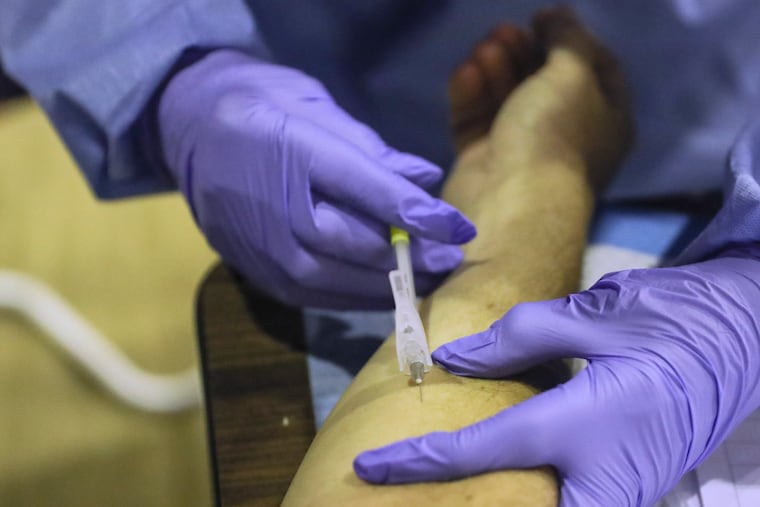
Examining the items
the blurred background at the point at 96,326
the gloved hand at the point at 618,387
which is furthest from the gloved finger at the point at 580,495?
the blurred background at the point at 96,326

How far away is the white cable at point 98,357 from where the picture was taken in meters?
1.65

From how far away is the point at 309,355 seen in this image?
86 cm

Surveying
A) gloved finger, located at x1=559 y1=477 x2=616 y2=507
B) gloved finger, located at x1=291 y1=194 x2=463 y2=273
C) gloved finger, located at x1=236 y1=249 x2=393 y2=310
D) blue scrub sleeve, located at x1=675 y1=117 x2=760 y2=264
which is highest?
blue scrub sleeve, located at x1=675 y1=117 x2=760 y2=264

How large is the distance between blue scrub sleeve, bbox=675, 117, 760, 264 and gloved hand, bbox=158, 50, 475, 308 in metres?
0.23

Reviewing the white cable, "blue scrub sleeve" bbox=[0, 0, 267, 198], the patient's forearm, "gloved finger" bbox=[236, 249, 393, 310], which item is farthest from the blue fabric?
the white cable

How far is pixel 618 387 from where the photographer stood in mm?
580

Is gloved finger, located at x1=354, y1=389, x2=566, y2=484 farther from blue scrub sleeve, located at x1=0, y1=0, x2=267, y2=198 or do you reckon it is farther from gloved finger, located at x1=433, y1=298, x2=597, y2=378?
blue scrub sleeve, located at x1=0, y1=0, x2=267, y2=198

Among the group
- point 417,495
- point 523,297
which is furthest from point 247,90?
point 417,495

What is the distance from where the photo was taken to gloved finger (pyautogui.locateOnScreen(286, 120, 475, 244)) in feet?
2.47

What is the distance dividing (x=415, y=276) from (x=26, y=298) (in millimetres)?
1193

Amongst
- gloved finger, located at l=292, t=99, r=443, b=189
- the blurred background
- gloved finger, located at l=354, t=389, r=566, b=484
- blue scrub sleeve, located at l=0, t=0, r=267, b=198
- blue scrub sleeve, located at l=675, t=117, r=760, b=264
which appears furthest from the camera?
the blurred background

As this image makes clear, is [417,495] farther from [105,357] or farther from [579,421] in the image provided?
[105,357]

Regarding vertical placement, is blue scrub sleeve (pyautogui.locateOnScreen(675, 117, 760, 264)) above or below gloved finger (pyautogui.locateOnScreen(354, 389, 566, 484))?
above

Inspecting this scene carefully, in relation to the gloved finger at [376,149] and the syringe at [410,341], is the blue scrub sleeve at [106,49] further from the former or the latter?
the syringe at [410,341]
